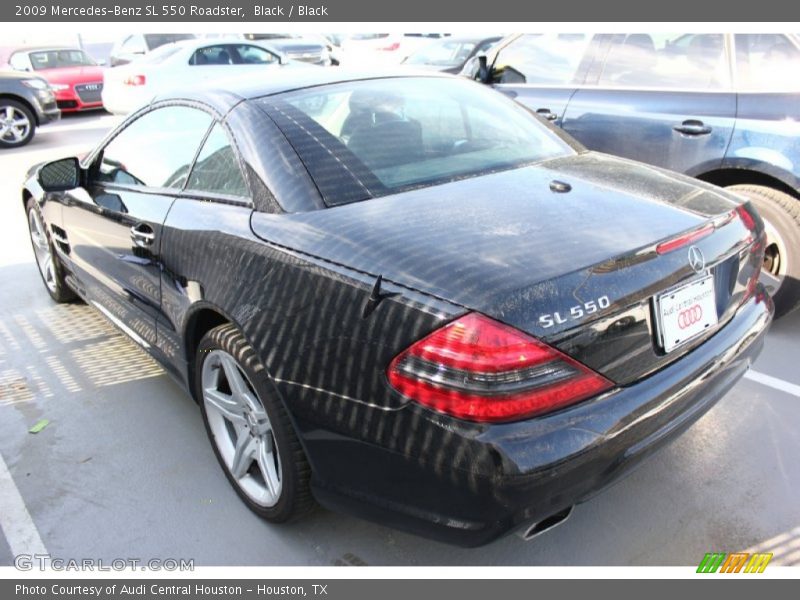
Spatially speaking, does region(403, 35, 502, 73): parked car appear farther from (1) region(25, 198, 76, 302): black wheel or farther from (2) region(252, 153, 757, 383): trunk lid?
(2) region(252, 153, 757, 383): trunk lid

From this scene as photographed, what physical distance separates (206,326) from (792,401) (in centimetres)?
267

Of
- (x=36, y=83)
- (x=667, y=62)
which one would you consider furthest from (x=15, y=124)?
(x=667, y=62)

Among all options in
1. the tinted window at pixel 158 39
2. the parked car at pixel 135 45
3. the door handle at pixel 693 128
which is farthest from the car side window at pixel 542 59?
the tinted window at pixel 158 39

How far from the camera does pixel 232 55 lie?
38.7 ft

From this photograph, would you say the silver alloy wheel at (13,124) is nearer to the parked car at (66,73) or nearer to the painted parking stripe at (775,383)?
the parked car at (66,73)

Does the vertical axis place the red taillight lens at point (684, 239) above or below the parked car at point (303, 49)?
above

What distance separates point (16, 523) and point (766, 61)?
4.41m

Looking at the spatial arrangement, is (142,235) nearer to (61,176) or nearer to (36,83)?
(61,176)

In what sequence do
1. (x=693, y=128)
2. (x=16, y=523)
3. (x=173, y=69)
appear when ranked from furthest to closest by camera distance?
(x=173, y=69) < (x=693, y=128) < (x=16, y=523)

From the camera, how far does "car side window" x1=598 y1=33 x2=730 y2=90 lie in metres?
3.99

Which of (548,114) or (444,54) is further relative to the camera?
(444,54)

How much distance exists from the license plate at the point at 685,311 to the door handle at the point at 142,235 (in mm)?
2044

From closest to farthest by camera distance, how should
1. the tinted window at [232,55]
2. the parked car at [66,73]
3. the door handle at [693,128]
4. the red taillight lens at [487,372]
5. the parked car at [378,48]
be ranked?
the red taillight lens at [487,372] → the door handle at [693,128] → the tinted window at [232,55] → the parked car at [66,73] → the parked car at [378,48]

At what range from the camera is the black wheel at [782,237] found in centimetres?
361
